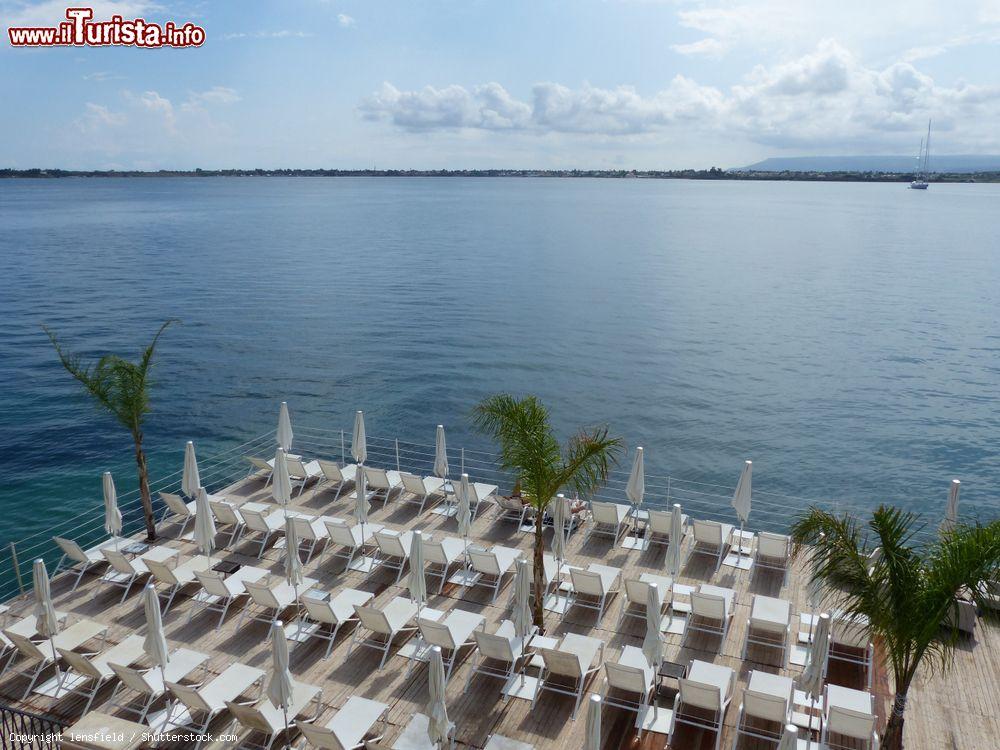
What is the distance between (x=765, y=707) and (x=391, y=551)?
20.6 feet

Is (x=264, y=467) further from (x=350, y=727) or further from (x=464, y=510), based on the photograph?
(x=350, y=727)

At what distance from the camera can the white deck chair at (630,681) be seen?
8.59 metres

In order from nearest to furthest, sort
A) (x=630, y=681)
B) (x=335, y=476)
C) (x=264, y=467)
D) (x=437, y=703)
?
(x=437, y=703) < (x=630, y=681) < (x=335, y=476) < (x=264, y=467)

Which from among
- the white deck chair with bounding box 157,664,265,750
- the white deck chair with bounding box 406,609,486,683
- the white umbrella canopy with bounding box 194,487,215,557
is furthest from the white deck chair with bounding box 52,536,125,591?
the white deck chair with bounding box 406,609,486,683

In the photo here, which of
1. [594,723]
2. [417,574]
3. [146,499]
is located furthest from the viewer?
[146,499]

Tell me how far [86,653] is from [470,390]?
23.5 metres

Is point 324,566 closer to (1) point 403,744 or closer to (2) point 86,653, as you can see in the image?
(2) point 86,653

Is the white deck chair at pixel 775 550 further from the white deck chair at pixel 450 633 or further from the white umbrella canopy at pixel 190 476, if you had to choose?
the white umbrella canopy at pixel 190 476

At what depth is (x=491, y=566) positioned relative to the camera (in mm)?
11609

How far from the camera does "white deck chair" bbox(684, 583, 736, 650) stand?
10.3m

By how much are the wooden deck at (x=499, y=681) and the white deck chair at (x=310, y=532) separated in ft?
1.12

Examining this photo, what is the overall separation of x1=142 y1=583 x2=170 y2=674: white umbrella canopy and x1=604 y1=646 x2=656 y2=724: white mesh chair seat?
543cm

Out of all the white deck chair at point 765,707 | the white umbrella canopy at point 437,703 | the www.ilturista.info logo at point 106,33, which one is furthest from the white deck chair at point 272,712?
the www.ilturista.info logo at point 106,33

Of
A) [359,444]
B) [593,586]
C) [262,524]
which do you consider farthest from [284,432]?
[593,586]
